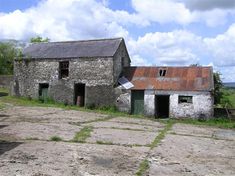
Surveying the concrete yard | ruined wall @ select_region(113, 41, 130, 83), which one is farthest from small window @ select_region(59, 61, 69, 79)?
the concrete yard

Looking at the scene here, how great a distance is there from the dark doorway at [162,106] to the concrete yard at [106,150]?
25.2ft

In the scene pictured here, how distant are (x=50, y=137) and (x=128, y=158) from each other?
4.38 m

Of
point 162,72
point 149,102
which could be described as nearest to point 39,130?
point 149,102

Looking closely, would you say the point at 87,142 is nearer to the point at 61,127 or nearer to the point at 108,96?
the point at 61,127

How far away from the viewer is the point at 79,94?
3141 centimetres

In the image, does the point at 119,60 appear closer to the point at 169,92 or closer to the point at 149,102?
the point at 149,102

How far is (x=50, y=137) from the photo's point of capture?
1549 centimetres

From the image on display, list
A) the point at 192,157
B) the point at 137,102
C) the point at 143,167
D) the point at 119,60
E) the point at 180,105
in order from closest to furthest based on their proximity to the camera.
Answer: the point at 143,167
the point at 192,157
the point at 180,105
the point at 137,102
the point at 119,60

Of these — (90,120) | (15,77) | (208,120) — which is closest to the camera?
(90,120)

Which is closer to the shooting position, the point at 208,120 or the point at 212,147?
the point at 212,147

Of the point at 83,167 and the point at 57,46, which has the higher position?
the point at 57,46

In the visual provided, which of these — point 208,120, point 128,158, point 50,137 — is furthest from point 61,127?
point 208,120

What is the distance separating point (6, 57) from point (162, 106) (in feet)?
96.6

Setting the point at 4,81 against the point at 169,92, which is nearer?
the point at 169,92
